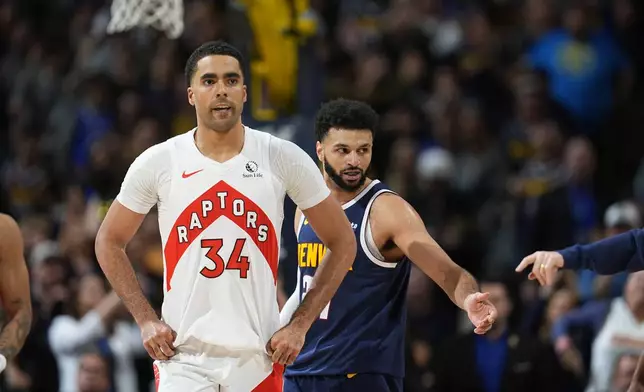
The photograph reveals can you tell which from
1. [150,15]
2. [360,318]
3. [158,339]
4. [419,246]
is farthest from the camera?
[150,15]

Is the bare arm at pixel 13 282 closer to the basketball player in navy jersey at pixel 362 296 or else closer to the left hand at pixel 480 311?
the basketball player in navy jersey at pixel 362 296

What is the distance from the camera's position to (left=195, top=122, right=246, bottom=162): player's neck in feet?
Answer: 21.2

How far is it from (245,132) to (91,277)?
5.71 m

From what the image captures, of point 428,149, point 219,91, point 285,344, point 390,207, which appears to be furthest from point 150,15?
point 285,344

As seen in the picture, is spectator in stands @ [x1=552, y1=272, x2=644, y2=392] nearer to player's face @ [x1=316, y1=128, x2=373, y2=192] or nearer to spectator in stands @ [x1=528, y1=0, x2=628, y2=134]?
player's face @ [x1=316, y1=128, x2=373, y2=192]

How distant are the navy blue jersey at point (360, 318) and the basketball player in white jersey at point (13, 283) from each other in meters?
1.57

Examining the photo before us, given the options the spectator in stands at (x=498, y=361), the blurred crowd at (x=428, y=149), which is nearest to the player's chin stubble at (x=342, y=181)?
the blurred crowd at (x=428, y=149)

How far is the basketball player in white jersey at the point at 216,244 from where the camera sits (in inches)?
247

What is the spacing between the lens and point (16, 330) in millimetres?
7277

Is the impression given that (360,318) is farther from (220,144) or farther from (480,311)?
(220,144)

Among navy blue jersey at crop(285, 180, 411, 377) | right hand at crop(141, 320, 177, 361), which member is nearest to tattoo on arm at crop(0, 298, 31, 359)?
right hand at crop(141, 320, 177, 361)

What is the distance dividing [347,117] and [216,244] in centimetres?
169

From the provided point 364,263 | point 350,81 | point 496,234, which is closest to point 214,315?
point 364,263

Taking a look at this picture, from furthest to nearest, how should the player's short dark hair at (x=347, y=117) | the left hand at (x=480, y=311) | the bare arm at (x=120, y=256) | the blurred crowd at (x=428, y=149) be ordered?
1. the blurred crowd at (x=428, y=149)
2. the player's short dark hair at (x=347, y=117)
3. the left hand at (x=480, y=311)
4. the bare arm at (x=120, y=256)
